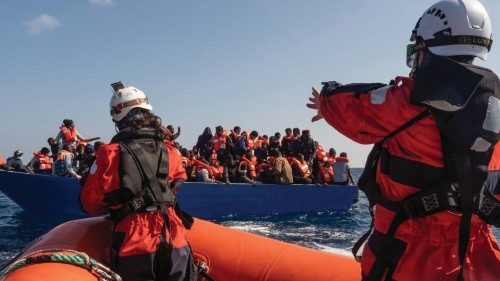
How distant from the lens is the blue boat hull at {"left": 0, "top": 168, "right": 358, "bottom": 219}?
36.6 feet

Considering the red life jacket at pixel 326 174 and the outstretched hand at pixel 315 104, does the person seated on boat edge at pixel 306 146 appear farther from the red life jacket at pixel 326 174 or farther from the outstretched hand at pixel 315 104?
the outstretched hand at pixel 315 104

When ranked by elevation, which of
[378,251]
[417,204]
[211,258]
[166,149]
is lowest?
[211,258]

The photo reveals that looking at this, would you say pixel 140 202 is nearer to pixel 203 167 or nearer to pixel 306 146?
pixel 203 167

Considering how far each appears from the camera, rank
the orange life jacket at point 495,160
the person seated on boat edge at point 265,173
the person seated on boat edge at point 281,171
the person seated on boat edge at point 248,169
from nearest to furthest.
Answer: the orange life jacket at point 495,160
the person seated on boat edge at point 248,169
the person seated on boat edge at point 281,171
the person seated on boat edge at point 265,173

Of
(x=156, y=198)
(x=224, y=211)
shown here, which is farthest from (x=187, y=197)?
(x=156, y=198)

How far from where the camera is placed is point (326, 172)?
576 inches

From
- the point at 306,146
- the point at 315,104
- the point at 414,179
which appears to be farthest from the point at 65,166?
the point at 414,179

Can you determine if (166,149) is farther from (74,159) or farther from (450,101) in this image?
(74,159)

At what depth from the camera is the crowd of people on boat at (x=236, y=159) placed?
1205 cm

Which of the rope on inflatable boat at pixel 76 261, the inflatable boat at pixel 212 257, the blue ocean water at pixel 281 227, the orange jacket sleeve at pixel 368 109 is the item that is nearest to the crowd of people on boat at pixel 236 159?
the blue ocean water at pixel 281 227

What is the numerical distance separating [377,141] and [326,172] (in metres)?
13.1

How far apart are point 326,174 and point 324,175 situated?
2.8 inches

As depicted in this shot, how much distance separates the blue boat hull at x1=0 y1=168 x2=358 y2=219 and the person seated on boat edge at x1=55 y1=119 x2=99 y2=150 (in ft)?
4.92

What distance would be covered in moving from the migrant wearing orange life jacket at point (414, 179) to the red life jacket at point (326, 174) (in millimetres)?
12986
